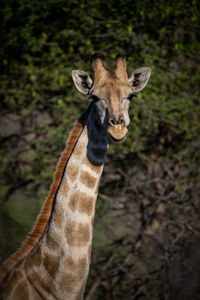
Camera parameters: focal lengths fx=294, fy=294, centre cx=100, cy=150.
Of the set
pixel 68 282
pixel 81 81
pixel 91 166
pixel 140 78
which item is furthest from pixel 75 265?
pixel 140 78

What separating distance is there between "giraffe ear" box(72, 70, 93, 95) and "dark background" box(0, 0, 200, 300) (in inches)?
95.7

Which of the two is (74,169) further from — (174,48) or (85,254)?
(174,48)

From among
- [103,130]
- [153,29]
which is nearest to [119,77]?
[103,130]

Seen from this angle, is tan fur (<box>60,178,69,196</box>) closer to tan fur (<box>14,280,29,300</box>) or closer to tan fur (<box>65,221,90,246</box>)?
tan fur (<box>65,221,90,246</box>)

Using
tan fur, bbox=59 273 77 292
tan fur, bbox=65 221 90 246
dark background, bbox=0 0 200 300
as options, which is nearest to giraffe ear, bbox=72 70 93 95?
tan fur, bbox=65 221 90 246

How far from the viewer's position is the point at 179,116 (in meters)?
5.52

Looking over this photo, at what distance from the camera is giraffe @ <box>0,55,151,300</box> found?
98.0 inches

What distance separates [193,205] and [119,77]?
416 cm

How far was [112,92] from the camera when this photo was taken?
2410 mm

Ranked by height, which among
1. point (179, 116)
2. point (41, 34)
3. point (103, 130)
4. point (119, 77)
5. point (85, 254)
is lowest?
point (85, 254)

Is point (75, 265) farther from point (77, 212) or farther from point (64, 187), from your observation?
point (64, 187)

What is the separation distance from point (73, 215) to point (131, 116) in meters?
3.22

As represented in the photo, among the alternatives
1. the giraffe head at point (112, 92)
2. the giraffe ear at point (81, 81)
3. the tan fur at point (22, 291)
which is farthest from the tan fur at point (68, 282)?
the giraffe ear at point (81, 81)

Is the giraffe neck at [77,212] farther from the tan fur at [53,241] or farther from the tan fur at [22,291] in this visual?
the tan fur at [22,291]
